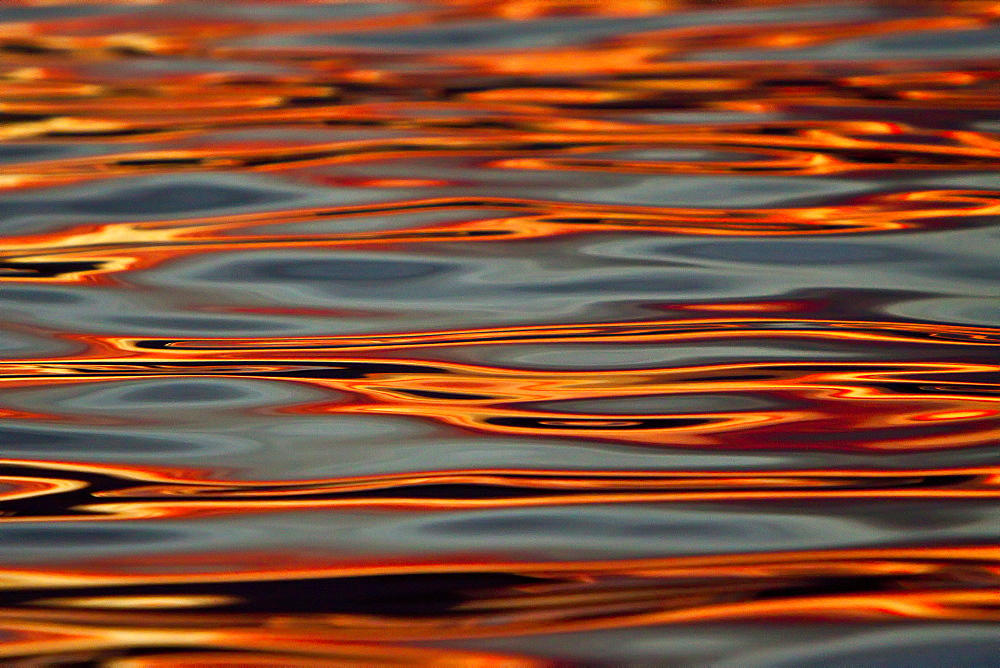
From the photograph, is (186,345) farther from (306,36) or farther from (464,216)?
(306,36)

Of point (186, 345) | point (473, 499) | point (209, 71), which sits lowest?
point (473, 499)

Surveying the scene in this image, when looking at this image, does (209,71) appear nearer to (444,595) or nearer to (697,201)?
(697,201)

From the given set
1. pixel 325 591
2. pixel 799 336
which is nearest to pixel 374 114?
pixel 799 336

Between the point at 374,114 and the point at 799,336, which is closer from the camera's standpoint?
the point at 799,336

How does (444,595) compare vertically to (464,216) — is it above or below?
below

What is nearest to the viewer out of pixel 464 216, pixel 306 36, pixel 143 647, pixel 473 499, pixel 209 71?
pixel 143 647

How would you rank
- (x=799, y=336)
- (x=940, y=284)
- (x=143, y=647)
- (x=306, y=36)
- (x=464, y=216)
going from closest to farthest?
(x=143, y=647)
(x=799, y=336)
(x=940, y=284)
(x=464, y=216)
(x=306, y=36)

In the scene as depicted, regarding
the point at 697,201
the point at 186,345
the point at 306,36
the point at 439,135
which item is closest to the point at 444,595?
the point at 186,345
